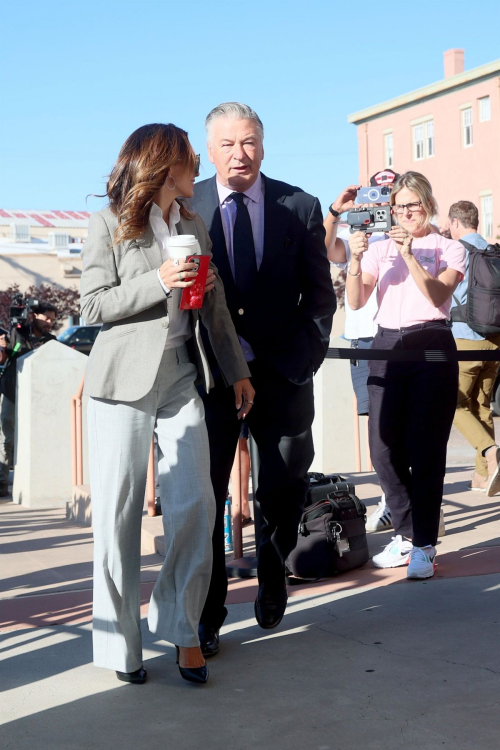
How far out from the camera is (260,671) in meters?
3.85

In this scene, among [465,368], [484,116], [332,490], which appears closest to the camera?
[332,490]

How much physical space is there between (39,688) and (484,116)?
43465 millimetres

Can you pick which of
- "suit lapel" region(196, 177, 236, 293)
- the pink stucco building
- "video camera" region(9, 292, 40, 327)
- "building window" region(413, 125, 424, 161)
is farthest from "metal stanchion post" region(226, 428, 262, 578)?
"building window" region(413, 125, 424, 161)

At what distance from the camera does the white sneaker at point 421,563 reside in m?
5.21

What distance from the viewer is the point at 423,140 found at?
1886 inches

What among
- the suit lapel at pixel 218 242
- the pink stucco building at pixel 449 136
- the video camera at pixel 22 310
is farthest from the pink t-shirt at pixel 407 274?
the pink stucco building at pixel 449 136

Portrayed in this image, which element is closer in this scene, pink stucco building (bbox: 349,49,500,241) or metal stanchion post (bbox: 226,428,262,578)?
metal stanchion post (bbox: 226,428,262,578)

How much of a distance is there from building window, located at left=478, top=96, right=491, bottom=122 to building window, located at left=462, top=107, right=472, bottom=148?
647mm

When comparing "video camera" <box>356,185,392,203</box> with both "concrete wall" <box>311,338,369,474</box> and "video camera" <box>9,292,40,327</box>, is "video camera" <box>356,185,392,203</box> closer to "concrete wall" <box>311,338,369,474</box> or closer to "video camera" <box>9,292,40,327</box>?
"concrete wall" <box>311,338,369,474</box>

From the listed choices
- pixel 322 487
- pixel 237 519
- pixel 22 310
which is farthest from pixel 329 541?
pixel 22 310

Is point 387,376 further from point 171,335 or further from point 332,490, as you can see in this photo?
point 171,335

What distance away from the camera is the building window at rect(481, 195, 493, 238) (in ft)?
146

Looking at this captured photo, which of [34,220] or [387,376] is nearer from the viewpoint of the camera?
[387,376]

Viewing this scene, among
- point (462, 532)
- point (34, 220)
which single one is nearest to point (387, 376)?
point (462, 532)
